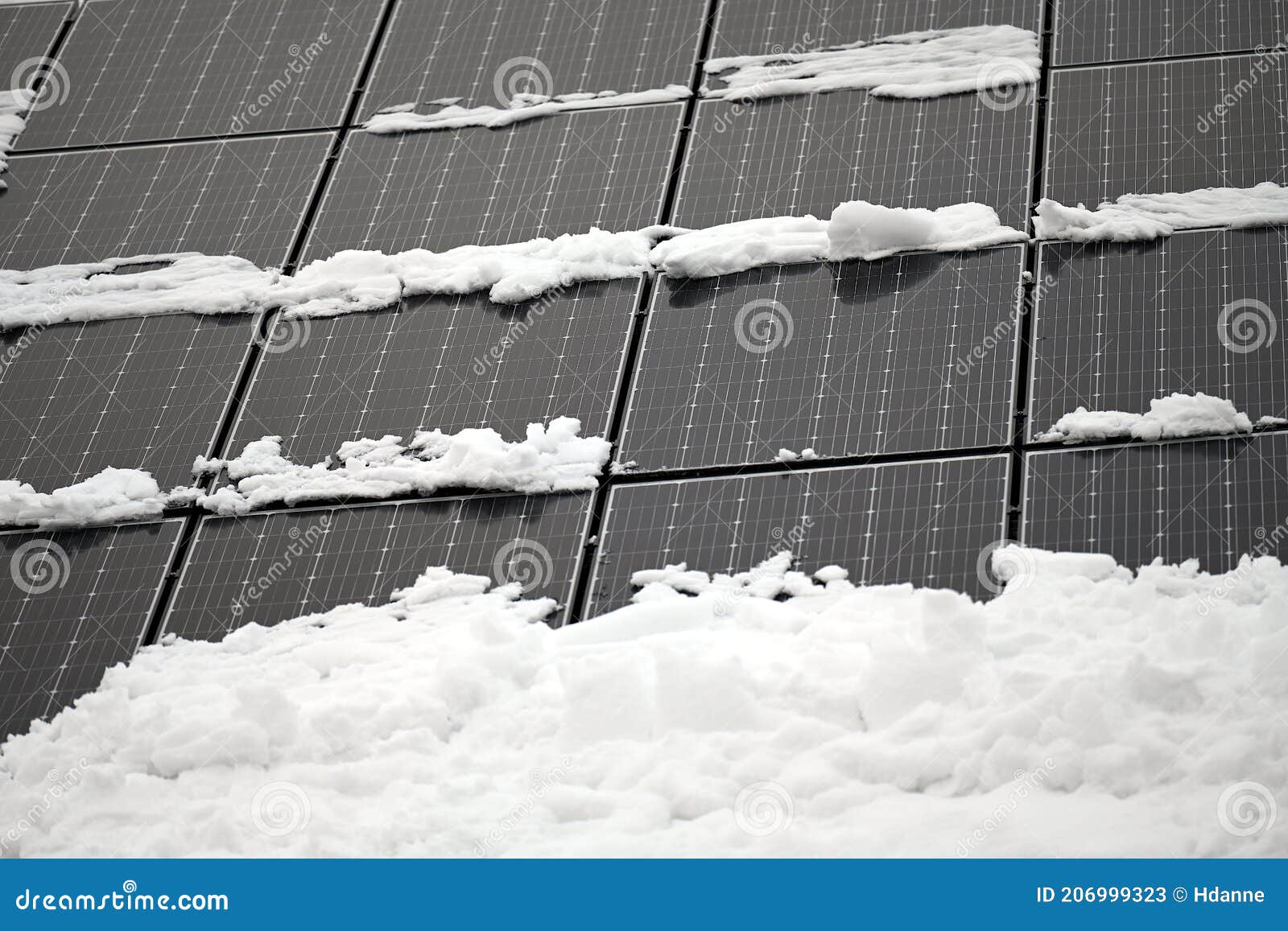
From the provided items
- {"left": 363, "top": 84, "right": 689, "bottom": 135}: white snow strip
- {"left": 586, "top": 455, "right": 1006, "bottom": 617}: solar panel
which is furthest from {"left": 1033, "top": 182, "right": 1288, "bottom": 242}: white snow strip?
{"left": 363, "top": 84, "right": 689, "bottom": 135}: white snow strip

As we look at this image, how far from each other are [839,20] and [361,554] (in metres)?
4.66

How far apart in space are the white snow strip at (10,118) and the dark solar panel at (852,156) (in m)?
4.66

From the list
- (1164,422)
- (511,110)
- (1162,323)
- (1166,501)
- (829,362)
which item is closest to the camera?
(1166,501)

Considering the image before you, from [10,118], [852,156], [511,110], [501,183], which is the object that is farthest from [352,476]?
[10,118]

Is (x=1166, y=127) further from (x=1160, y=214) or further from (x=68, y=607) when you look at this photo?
(x=68, y=607)

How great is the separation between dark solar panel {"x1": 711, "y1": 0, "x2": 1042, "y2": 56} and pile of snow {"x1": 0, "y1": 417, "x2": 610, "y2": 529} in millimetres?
3267

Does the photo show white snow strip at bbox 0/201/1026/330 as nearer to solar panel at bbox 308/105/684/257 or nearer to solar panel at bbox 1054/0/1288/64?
solar panel at bbox 308/105/684/257

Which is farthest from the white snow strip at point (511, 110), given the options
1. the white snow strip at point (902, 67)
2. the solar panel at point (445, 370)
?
the solar panel at point (445, 370)

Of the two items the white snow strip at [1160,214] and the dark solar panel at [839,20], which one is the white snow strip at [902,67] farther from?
the white snow strip at [1160,214]

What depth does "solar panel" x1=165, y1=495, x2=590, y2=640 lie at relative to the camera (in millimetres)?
7254

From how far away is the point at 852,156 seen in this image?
341 inches
